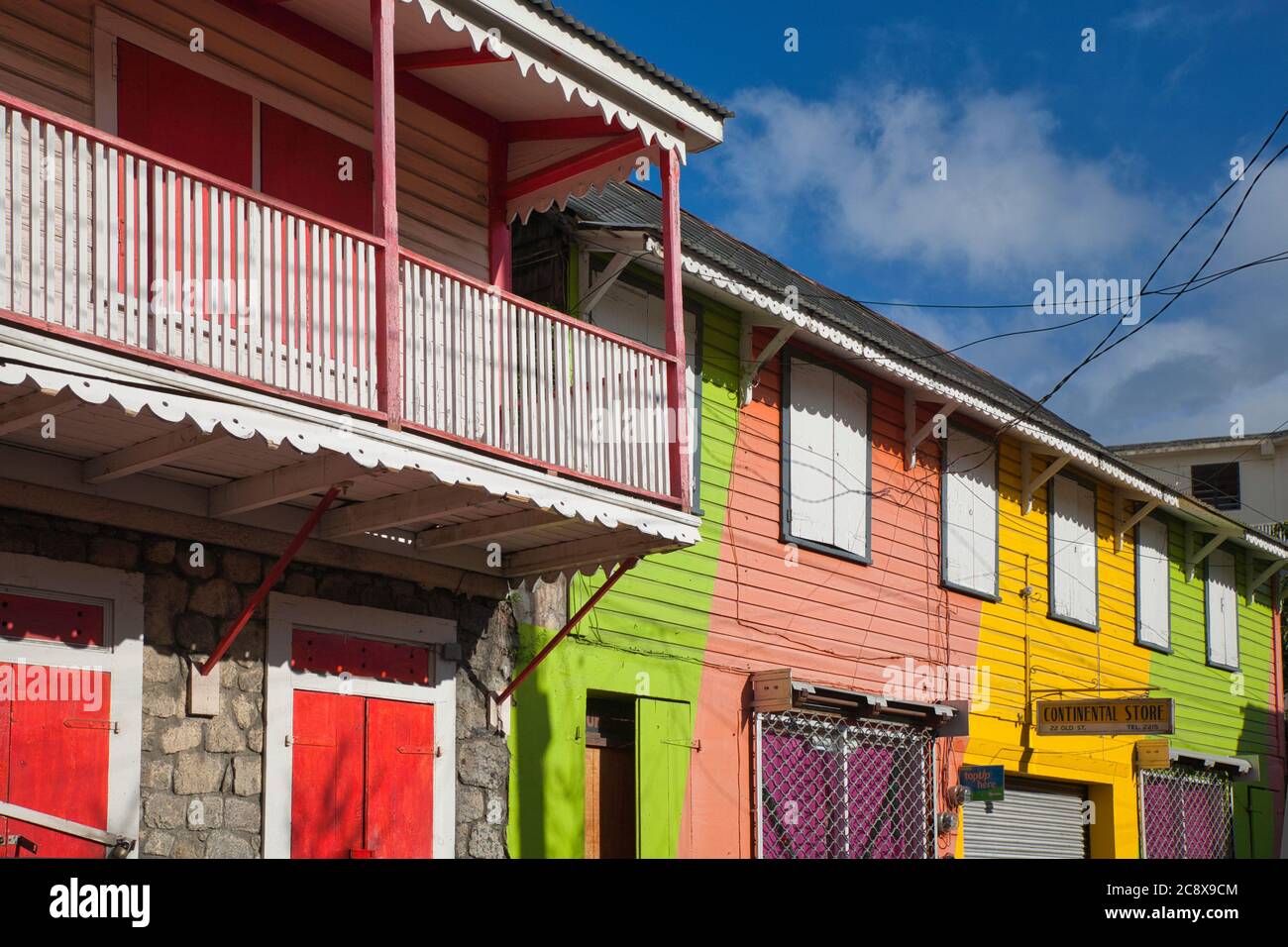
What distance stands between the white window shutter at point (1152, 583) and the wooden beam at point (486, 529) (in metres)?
12.1

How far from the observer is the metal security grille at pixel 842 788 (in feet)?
43.5

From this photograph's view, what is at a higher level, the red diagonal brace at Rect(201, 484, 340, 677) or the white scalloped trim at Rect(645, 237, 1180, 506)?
the white scalloped trim at Rect(645, 237, 1180, 506)

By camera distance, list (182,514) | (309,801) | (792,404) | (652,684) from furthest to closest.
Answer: (792,404)
(652,684)
(309,801)
(182,514)

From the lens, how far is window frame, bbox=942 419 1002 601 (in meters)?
15.9

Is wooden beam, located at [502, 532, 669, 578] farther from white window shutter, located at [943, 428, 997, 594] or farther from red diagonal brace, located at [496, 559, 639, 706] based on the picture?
white window shutter, located at [943, 428, 997, 594]

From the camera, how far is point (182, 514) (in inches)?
349

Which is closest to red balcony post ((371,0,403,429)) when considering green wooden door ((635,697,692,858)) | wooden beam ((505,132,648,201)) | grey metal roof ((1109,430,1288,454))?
wooden beam ((505,132,648,201))

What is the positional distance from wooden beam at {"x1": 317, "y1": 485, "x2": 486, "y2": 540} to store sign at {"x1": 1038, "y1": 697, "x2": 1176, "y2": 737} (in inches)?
350

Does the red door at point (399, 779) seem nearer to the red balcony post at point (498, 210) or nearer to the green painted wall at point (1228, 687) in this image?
the red balcony post at point (498, 210)

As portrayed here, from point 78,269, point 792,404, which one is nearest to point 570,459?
point 78,269

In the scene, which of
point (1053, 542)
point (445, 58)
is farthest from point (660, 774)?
point (1053, 542)

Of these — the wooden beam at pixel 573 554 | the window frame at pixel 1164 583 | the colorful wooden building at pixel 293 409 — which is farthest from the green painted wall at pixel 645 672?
the window frame at pixel 1164 583
